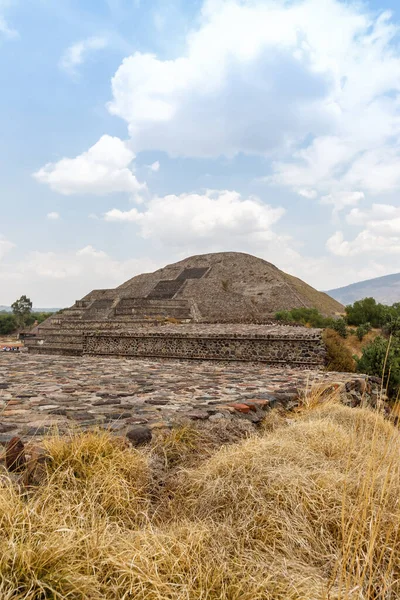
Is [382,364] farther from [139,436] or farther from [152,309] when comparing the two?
[152,309]

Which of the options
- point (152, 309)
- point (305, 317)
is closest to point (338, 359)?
point (305, 317)

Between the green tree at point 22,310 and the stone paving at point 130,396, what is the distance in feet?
123

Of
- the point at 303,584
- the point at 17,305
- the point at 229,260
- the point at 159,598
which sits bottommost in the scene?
the point at 303,584

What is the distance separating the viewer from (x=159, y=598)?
150 centimetres

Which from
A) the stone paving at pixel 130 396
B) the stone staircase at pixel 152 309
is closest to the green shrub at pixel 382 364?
the stone paving at pixel 130 396

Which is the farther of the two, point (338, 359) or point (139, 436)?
point (338, 359)

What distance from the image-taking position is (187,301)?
32156mm

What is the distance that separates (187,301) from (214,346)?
20.0 m

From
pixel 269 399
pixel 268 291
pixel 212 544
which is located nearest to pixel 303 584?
pixel 212 544

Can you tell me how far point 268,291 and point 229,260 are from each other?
448 inches

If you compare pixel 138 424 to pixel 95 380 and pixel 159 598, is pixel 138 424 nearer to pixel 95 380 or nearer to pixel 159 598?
pixel 159 598

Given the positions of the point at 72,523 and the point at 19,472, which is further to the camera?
the point at 19,472

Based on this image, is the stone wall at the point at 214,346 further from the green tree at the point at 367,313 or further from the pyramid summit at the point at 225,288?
the pyramid summit at the point at 225,288

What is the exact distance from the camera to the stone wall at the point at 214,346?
10711 millimetres
